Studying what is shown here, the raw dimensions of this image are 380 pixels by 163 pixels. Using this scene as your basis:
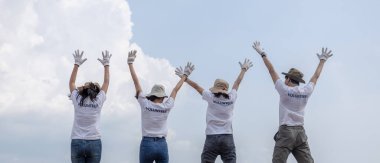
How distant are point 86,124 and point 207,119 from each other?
3203 millimetres

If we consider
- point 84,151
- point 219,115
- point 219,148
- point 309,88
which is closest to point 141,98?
point 84,151

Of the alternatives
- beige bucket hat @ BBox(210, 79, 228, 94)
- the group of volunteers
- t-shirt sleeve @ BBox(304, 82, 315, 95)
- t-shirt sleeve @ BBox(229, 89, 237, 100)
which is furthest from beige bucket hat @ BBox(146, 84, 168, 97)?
t-shirt sleeve @ BBox(304, 82, 315, 95)

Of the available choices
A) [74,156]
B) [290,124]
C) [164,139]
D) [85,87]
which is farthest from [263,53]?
[74,156]

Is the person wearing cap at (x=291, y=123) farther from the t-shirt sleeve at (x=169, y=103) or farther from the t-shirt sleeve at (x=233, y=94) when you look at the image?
the t-shirt sleeve at (x=169, y=103)

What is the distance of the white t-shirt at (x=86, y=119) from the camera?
1224cm

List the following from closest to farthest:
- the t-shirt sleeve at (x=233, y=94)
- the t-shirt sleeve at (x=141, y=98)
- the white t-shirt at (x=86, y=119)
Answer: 1. the white t-shirt at (x=86, y=119)
2. the t-shirt sleeve at (x=141, y=98)
3. the t-shirt sleeve at (x=233, y=94)

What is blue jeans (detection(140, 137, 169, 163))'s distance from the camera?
12.4 meters

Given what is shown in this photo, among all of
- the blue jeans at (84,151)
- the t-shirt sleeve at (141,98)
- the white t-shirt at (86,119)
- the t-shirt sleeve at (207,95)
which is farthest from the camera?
the t-shirt sleeve at (207,95)

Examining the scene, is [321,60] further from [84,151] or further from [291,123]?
[84,151]

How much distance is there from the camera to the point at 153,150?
1242 cm

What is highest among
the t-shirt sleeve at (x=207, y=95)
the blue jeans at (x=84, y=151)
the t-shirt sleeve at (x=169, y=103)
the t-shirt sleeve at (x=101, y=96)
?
the t-shirt sleeve at (x=207, y=95)

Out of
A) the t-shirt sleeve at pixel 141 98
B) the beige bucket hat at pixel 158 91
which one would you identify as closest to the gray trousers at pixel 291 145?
the beige bucket hat at pixel 158 91

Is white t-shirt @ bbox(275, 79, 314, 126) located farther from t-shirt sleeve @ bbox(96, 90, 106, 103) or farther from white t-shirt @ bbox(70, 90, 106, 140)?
white t-shirt @ bbox(70, 90, 106, 140)

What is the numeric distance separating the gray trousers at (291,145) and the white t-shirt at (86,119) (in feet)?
14.9
